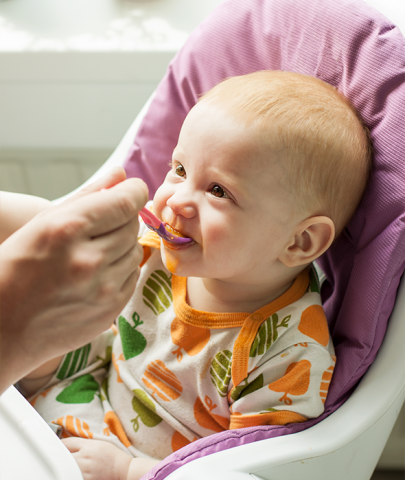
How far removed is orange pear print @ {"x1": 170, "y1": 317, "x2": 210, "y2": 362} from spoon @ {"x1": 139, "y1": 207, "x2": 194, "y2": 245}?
0.16 metres

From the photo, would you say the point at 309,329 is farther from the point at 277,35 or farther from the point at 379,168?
the point at 277,35

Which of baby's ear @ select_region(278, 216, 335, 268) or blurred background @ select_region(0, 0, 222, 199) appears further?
blurred background @ select_region(0, 0, 222, 199)

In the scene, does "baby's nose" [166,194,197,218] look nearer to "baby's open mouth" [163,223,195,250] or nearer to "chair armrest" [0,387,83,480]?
"baby's open mouth" [163,223,195,250]

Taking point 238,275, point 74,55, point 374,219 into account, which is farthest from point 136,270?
point 74,55

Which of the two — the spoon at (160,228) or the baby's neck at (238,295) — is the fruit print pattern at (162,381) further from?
the spoon at (160,228)

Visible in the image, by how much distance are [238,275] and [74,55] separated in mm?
735

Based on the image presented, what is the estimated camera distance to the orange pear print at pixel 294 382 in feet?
2.22

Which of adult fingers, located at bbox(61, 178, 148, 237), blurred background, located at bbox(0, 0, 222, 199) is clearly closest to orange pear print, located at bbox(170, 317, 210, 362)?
adult fingers, located at bbox(61, 178, 148, 237)

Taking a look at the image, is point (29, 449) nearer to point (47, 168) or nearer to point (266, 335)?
point (266, 335)

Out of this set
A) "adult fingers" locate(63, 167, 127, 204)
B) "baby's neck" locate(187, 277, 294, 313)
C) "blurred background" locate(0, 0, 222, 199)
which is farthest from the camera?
"blurred background" locate(0, 0, 222, 199)

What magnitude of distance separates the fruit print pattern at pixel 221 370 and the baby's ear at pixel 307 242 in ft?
0.52

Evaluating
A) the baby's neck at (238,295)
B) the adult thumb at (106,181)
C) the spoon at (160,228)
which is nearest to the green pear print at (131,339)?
the baby's neck at (238,295)

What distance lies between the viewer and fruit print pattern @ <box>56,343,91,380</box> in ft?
2.73

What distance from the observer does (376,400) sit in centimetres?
68
